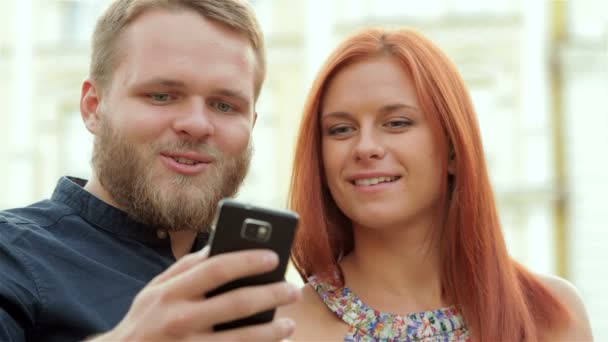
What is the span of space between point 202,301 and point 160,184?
94 centimetres

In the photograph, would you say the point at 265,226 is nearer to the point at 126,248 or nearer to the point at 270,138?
the point at 126,248

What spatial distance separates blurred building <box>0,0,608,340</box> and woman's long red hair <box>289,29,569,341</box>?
1045 centimetres

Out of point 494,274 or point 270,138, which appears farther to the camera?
point 270,138

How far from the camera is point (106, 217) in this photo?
94.8 inches

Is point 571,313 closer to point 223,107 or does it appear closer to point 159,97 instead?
point 223,107

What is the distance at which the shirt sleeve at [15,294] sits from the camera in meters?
2.02

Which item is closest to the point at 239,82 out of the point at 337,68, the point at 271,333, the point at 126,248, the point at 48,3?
the point at 337,68

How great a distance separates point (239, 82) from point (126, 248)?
0.57 meters

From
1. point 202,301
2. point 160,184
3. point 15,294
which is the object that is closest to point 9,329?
point 15,294

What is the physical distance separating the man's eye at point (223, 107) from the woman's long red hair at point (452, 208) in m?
0.22

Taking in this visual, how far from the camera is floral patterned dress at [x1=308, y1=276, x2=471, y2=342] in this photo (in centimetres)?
244

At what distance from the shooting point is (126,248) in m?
2.36

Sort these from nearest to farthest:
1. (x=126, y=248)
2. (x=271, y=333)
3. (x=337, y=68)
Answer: (x=271, y=333) → (x=126, y=248) → (x=337, y=68)

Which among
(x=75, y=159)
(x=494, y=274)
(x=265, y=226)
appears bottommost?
(x=75, y=159)
